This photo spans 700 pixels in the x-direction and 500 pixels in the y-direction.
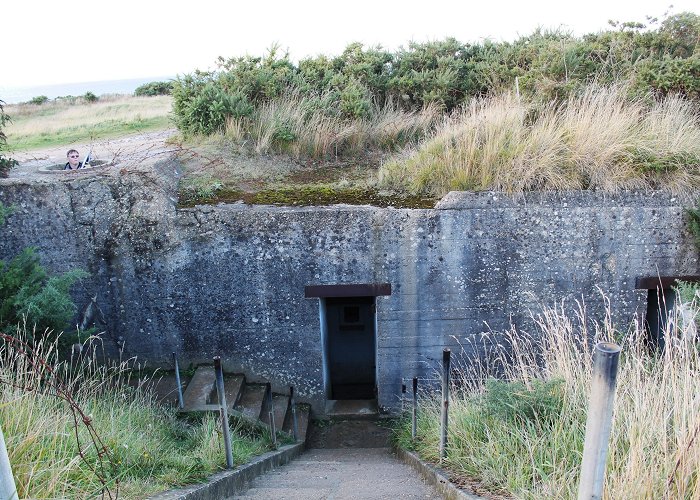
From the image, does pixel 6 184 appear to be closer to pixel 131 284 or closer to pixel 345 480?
pixel 131 284

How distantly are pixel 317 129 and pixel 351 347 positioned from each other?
11.2ft

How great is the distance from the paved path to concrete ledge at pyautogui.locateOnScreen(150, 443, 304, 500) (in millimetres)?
85

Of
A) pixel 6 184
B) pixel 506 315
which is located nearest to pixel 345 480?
pixel 506 315

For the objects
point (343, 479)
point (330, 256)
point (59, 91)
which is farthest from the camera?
point (59, 91)

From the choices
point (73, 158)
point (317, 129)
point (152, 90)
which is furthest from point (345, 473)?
point (152, 90)

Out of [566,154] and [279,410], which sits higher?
[566,154]

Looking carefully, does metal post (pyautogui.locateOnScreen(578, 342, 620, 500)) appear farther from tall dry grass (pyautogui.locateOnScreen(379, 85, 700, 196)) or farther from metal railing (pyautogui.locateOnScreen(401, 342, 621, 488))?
tall dry grass (pyautogui.locateOnScreen(379, 85, 700, 196))

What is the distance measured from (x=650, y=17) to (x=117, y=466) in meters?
9.83

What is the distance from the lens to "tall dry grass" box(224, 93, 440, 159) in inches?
327

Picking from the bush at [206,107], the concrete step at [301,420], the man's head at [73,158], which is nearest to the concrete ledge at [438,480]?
the concrete step at [301,420]

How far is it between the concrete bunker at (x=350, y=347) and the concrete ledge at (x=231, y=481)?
6.23 feet

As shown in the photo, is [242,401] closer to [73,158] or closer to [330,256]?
[330,256]

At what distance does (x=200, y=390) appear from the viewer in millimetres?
6109

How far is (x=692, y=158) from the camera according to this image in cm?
625
